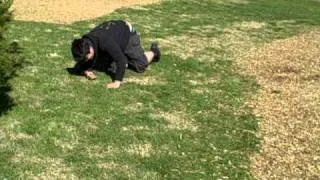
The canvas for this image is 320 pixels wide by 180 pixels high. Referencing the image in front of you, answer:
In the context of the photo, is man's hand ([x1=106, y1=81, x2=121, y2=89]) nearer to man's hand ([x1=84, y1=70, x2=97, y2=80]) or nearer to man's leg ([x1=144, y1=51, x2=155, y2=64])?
→ man's hand ([x1=84, y1=70, x2=97, y2=80])

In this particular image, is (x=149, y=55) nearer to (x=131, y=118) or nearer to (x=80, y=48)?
A: (x=80, y=48)

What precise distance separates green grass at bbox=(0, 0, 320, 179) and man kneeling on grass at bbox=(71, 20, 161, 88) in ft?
0.82

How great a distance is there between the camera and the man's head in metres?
11.9

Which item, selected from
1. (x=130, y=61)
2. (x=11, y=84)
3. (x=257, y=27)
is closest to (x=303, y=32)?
(x=257, y=27)

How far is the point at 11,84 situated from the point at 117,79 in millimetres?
1966

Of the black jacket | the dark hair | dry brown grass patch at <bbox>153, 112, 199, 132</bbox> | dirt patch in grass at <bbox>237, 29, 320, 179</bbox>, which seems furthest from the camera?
the black jacket

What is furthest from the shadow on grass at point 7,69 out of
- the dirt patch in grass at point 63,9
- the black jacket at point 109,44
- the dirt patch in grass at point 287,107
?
the dirt patch in grass at point 63,9

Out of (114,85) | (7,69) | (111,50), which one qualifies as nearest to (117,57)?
(111,50)

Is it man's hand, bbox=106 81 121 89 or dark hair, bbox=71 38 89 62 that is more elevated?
dark hair, bbox=71 38 89 62

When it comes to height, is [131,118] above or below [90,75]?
below

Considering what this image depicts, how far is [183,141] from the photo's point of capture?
33.4 feet

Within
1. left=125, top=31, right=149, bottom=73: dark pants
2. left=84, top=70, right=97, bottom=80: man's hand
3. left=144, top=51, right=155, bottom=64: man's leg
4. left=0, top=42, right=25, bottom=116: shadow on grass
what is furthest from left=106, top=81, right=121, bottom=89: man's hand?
left=0, top=42, right=25, bottom=116: shadow on grass

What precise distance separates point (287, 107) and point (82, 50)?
4002 mm

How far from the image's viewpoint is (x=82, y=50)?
39.2 feet
